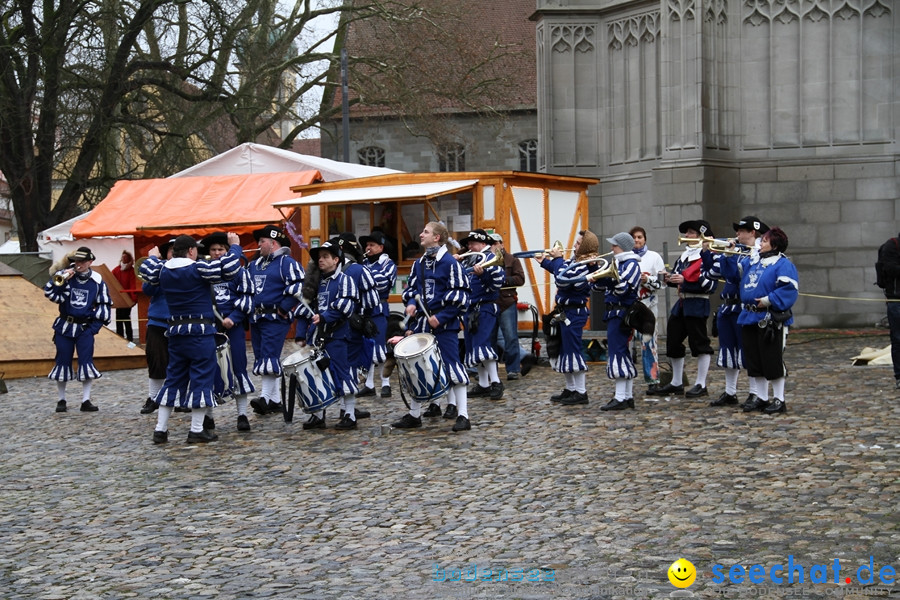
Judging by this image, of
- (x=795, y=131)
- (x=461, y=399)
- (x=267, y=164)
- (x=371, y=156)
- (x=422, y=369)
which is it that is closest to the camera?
(x=422, y=369)

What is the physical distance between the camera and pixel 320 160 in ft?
76.9

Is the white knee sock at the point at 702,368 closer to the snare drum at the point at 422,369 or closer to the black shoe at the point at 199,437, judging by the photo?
the snare drum at the point at 422,369

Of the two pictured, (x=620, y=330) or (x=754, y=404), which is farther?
(x=620, y=330)

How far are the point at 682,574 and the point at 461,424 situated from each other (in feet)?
17.2


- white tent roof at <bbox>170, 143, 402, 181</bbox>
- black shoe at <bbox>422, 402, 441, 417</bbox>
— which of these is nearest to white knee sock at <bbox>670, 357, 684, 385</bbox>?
black shoe at <bbox>422, 402, 441, 417</bbox>

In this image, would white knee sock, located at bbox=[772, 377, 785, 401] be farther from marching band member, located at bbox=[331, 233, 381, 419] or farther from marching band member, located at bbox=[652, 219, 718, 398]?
marching band member, located at bbox=[331, 233, 381, 419]

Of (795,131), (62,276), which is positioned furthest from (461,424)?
(795,131)

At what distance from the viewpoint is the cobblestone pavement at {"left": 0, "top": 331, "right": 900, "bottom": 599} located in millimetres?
6125

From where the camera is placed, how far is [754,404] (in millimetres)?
11555

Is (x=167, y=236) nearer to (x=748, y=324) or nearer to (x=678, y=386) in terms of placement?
(x=678, y=386)

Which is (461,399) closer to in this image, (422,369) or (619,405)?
(422,369)

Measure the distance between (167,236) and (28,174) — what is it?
17.9 feet

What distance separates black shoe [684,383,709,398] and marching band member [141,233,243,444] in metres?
5.16

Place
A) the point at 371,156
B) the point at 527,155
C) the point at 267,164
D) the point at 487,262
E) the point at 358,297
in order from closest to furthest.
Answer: the point at 358,297
the point at 487,262
the point at 267,164
the point at 527,155
the point at 371,156
